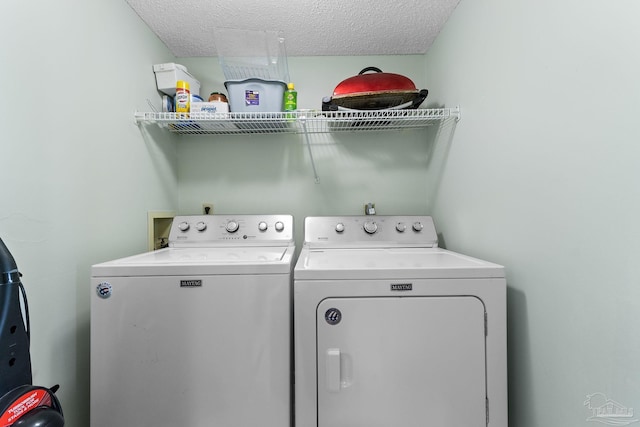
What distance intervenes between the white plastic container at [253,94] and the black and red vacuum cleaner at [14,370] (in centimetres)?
120

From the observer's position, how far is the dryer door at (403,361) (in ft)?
3.09

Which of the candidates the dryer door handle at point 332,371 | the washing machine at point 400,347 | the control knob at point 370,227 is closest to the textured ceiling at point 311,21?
the control knob at point 370,227

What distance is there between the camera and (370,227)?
1608 millimetres

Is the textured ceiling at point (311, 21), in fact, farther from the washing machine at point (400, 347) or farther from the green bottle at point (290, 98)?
the washing machine at point (400, 347)

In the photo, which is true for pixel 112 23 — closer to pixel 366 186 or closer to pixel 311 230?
pixel 311 230

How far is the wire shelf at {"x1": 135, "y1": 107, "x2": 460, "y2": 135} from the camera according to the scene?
4.98 feet

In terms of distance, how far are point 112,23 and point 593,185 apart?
1943 mm

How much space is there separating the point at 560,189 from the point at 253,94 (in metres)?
1.42

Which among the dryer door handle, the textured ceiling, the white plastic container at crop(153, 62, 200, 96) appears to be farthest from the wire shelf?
the dryer door handle

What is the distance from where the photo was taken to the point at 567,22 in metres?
0.80

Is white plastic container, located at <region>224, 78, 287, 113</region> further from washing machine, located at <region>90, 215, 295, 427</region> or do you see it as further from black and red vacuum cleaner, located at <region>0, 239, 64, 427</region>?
black and red vacuum cleaner, located at <region>0, 239, 64, 427</region>

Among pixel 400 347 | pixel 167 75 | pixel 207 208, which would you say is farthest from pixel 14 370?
pixel 167 75

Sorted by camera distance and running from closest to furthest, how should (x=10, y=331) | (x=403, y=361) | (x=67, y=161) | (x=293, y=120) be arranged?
(x=10, y=331) < (x=403, y=361) < (x=67, y=161) < (x=293, y=120)

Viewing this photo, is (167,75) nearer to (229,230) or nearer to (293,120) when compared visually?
(293,120)
